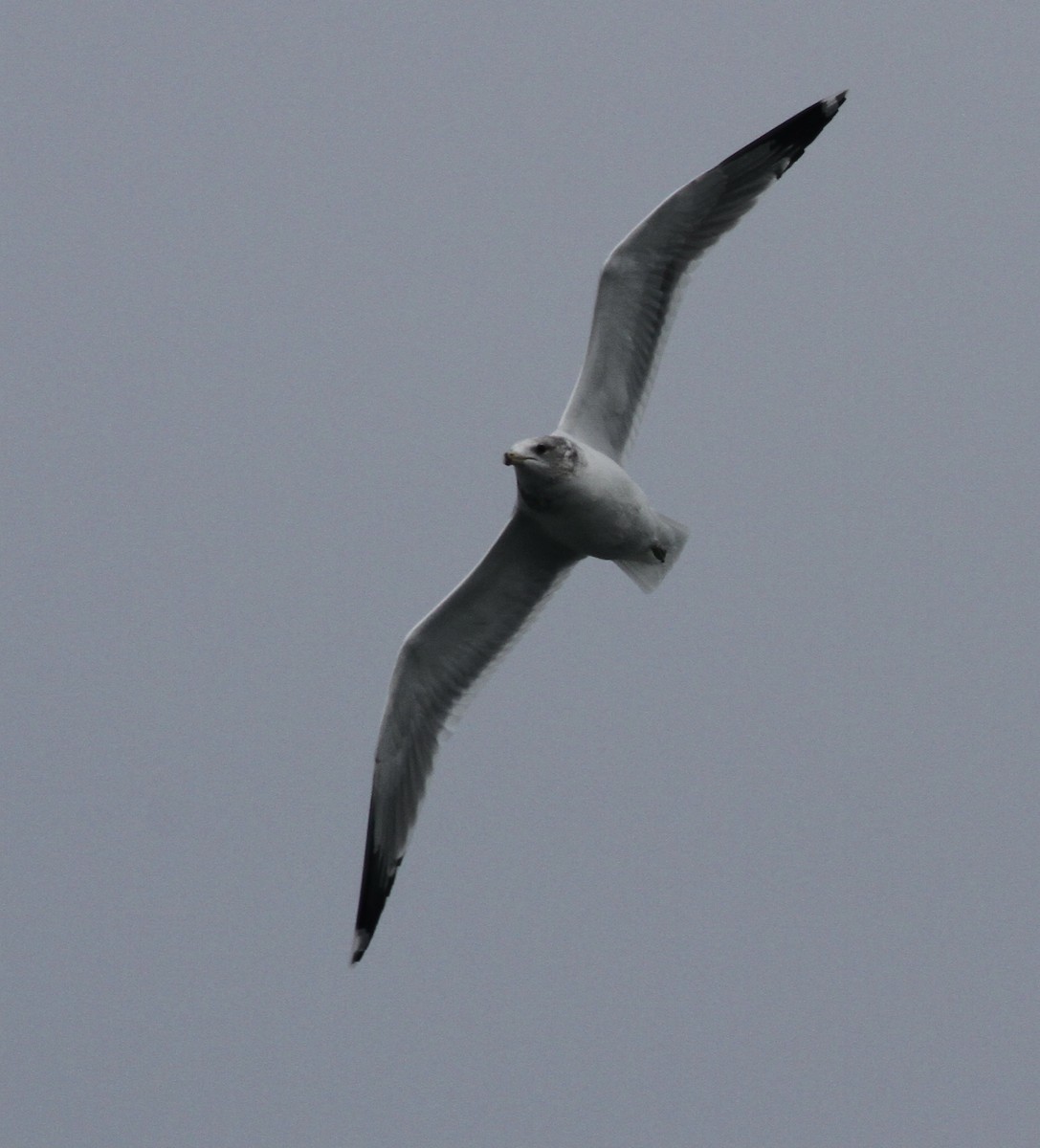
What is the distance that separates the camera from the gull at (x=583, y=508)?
39.8 ft

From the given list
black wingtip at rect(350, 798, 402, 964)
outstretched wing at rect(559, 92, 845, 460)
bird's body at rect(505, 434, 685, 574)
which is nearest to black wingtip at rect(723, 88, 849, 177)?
outstretched wing at rect(559, 92, 845, 460)

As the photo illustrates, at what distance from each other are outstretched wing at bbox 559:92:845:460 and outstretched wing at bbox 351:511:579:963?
0.91 meters

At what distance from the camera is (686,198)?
12320 mm

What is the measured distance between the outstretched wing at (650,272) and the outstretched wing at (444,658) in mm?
911

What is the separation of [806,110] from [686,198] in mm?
963

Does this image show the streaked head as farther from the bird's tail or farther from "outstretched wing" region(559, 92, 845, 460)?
the bird's tail

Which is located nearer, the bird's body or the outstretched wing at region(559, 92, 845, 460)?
the bird's body

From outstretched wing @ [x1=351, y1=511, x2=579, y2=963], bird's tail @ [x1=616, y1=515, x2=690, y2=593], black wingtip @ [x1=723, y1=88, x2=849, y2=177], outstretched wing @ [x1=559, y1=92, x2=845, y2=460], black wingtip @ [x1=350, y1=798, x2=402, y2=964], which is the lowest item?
black wingtip @ [x1=350, y1=798, x2=402, y2=964]

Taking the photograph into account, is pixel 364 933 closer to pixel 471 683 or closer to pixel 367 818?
pixel 367 818

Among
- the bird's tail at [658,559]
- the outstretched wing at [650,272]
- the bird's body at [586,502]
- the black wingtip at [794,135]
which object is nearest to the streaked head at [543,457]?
the bird's body at [586,502]

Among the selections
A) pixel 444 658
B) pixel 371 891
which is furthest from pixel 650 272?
pixel 371 891

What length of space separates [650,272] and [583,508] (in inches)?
58.3

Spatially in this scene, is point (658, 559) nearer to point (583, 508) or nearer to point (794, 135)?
point (583, 508)

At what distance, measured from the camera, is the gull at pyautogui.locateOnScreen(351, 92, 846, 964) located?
39.8 feet
